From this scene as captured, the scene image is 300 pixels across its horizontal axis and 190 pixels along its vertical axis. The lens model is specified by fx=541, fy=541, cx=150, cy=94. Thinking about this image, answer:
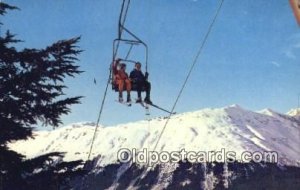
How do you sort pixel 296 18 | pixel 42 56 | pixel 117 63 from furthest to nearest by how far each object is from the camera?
1. pixel 42 56
2. pixel 117 63
3. pixel 296 18

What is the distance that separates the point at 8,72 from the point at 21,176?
383cm

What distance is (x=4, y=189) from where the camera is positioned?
19.1m

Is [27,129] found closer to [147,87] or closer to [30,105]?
[30,105]

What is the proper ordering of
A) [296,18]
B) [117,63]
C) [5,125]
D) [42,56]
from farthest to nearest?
[42,56]
[5,125]
[117,63]
[296,18]

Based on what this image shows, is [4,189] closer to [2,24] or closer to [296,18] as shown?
[2,24]

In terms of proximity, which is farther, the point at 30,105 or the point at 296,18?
the point at 30,105

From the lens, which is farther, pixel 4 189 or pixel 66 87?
pixel 66 87

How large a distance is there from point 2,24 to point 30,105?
11.7ft

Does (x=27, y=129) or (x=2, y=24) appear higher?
(x=2, y=24)

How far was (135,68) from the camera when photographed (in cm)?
1844

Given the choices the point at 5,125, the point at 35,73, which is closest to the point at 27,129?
the point at 5,125

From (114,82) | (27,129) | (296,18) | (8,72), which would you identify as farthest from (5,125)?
(296,18)

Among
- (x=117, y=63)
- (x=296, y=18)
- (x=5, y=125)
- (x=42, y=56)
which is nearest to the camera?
(x=296, y=18)

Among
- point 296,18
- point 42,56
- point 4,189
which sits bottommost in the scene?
point 296,18
